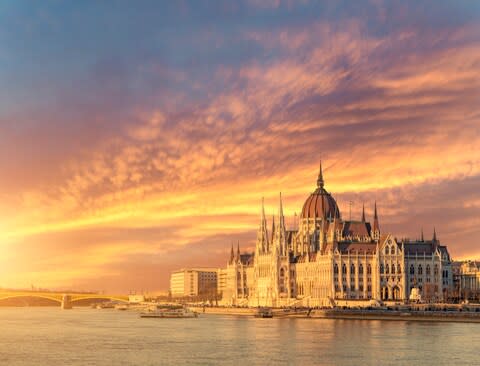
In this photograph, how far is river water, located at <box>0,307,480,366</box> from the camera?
3108 inches

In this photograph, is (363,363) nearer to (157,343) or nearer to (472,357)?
(472,357)

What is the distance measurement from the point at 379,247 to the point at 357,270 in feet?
20.5

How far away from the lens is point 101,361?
78.2 meters

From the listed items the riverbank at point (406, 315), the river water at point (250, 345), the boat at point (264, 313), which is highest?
the boat at point (264, 313)

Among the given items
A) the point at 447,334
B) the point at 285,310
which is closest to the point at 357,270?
the point at 285,310

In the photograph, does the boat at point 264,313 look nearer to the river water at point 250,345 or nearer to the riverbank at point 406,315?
the riverbank at point 406,315

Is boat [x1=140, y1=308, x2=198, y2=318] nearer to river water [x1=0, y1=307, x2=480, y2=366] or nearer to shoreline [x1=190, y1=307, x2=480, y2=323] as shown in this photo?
shoreline [x1=190, y1=307, x2=480, y2=323]

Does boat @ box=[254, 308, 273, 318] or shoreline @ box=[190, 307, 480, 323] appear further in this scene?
boat @ box=[254, 308, 273, 318]

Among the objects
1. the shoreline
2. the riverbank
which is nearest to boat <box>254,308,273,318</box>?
the shoreline

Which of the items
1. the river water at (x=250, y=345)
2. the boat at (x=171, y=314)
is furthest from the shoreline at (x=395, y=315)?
the boat at (x=171, y=314)

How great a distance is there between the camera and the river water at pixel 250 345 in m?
78.9

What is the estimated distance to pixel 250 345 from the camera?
9375cm

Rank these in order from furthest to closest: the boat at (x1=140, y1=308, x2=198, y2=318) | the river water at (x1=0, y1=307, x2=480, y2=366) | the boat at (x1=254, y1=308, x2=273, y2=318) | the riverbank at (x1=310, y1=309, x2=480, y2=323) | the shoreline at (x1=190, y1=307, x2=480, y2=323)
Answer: the boat at (x1=140, y1=308, x2=198, y2=318) < the boat at (x1=254, y1=308, x2=273, y2=318) < the shoreline at (x1=190, y1=307, x2=480, y2=323) < the riverbank at (x1=310, y1=309, x2=480, y2=323) < the river water at (x1=0, y1=307, x2=480, y2=366)

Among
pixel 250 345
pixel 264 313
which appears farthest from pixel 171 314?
pixel 250 345
